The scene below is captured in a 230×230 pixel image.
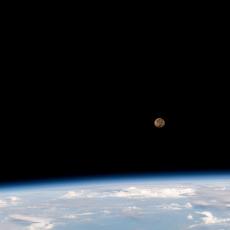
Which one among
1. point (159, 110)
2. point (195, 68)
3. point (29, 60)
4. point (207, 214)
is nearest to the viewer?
point (29, 60)

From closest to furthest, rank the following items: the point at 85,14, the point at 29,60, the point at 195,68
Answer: the point at 85,14 < the point at 29,60 < the point at 195,68

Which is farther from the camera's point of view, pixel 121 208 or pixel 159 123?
pixel 121 208

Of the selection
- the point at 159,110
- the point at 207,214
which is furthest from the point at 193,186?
the point at 159,110

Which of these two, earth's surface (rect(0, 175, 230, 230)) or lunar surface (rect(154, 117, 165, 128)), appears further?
earth's surface (rect(0, 175, 230, 230))

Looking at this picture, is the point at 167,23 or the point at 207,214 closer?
the point at 167,23

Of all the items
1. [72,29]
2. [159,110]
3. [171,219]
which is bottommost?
[171,219]

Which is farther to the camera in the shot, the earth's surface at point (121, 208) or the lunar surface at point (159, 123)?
the earth's surface at point (121, 208)

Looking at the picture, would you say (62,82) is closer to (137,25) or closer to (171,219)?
(137,25)

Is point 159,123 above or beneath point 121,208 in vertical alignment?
above
